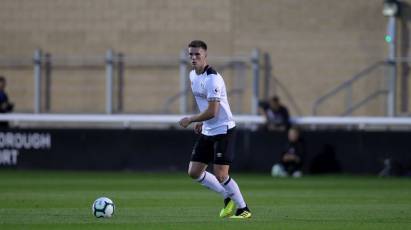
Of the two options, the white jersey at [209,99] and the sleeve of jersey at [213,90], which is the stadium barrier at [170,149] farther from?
the sleeve of jersey at [213,90]

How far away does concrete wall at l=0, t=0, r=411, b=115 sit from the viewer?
32.7 meters

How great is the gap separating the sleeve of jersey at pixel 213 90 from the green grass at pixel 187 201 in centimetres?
166

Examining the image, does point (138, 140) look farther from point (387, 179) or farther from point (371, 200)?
point (371, 200)

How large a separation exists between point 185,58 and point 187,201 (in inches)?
564

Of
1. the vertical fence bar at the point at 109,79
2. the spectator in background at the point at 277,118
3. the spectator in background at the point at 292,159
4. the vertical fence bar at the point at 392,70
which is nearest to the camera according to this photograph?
the spectator in background at the point at 292,159

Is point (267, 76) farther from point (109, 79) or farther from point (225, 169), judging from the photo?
point (225, 169)

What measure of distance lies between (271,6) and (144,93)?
4.68 m

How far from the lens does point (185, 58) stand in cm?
3247

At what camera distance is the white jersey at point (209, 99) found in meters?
15.1

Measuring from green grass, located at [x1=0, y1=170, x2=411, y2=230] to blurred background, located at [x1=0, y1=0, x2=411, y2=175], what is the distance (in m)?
5.56

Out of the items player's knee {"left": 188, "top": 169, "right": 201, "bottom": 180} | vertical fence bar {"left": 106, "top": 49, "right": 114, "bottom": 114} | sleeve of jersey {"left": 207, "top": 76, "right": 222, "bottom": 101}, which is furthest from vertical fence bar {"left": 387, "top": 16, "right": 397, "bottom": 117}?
sleeve of jersey {"left": 207, "top": 76, "right": 222, "bottom": 101}

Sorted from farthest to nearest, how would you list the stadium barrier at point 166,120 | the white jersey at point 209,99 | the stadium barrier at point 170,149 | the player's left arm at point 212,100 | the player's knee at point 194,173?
the stadium barrier at point 166,120 < the stadium barrier at point 170,149 < the player's knee at point 194,173 < the white jersey at point 209,99 < the player's left arm at point 212,100

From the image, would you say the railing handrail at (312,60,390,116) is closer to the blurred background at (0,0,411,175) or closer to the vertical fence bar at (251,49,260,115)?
the blurred background at (0,0,411,175)

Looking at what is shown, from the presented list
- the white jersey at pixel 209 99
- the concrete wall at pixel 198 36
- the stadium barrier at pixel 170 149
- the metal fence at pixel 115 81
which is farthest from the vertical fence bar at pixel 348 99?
the white jersey at pixel 209 99
